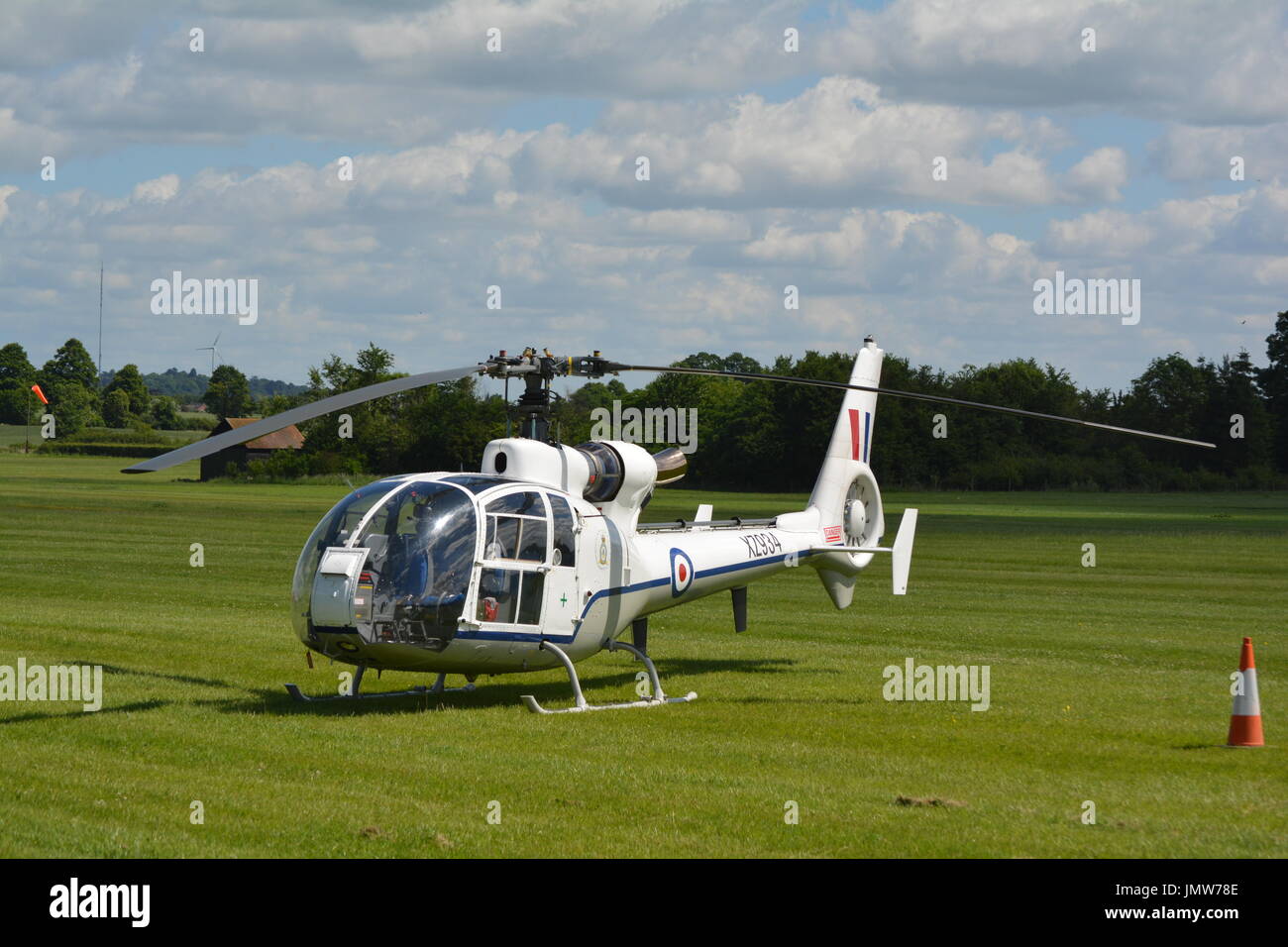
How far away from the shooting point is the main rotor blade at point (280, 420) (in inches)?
486

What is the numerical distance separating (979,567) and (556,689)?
939 inches

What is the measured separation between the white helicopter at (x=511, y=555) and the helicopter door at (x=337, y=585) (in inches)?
0.5

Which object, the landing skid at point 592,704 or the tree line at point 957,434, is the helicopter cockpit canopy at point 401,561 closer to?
the landing skid at point 592,704

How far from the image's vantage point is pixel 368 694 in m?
16.5

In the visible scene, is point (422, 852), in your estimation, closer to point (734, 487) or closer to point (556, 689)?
point (556, 689)

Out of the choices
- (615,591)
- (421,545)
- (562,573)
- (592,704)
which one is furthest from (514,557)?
(592,704)

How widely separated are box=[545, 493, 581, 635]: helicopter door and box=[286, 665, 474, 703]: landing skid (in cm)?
151

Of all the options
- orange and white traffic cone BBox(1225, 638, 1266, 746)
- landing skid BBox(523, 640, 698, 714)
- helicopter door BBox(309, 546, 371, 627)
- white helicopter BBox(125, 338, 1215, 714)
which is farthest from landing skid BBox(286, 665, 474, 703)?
orange and white traffic cone BBox(1225, 638, 1266, 746)

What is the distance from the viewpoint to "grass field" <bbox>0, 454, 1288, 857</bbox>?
10492 mm

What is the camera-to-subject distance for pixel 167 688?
1672 cm

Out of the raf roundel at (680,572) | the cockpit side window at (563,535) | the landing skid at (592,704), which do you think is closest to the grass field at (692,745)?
the landing skid at (592,704)

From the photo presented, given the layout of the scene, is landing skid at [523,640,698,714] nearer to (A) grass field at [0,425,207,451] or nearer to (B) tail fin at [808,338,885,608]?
(B) tail fin at [808,338,885,608]

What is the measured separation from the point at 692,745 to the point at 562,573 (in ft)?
8.22

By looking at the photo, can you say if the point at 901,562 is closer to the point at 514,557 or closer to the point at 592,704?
the point at 592,704
